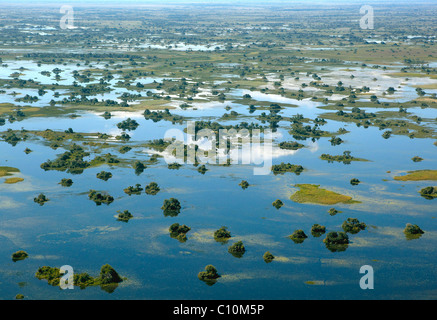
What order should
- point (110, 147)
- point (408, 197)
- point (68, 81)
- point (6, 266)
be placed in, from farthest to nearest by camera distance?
point (68, 81) < point (110, 147) < point (408, 197) < point (6, 266)

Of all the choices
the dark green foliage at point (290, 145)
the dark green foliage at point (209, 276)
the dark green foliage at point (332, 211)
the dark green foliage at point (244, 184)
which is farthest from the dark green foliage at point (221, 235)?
the dark green foliage at point (290, 145)

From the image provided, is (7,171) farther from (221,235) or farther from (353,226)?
(353,226)

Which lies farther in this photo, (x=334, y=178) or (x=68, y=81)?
(x=68, y=81)

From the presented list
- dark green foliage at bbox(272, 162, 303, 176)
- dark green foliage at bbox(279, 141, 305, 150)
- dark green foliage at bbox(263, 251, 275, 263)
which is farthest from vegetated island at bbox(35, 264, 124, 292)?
dark green foliage at bbox(279, 141, 305, 150)

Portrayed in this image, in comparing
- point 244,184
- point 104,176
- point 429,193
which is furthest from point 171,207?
→ point 429,193

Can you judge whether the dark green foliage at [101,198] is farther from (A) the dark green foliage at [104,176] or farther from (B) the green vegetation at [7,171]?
(B) the green vegetation at [7,171]
